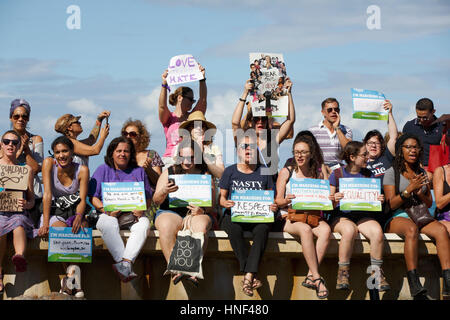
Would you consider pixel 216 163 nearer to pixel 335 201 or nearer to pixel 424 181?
pixel 335 201

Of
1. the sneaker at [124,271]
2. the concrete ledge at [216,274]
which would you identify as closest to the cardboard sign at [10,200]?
the concrete ledge at [216,274]

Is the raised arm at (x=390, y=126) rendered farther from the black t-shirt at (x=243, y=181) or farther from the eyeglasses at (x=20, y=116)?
the eyeglasses at (x=20, y=116)

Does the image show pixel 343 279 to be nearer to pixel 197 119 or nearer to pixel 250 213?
pixel 250 213

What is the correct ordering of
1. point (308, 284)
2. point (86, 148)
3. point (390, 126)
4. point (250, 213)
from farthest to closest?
point (390, 126) < point (86, 148) < point (250, 213) < point (308, 284)

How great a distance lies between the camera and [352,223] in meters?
9.73

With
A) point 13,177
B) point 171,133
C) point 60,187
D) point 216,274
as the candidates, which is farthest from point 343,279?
point 13,177

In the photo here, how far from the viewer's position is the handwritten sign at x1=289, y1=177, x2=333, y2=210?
9633mm

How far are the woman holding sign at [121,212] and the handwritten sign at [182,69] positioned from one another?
1393 mm

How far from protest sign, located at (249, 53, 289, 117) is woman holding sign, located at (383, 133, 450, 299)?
5.35 ft

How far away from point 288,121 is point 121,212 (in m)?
2.63

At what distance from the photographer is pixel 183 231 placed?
9328mm

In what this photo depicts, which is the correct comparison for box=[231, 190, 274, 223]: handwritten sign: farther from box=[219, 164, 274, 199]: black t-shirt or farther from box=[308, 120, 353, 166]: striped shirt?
box=[308, 120, 353, 166]: striped shirt

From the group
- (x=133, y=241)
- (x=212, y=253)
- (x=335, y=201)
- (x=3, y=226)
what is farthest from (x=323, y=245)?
(x=3, y=226)

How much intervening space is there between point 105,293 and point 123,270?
790 millimetres
